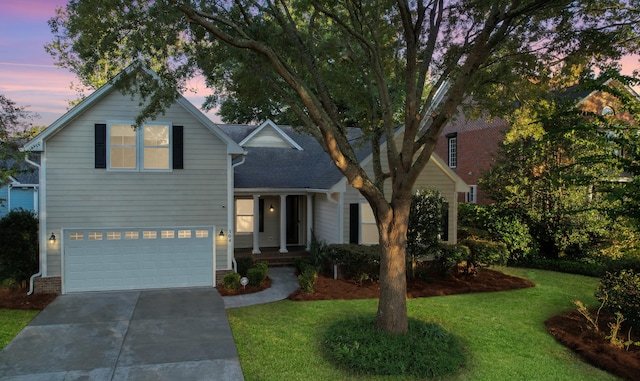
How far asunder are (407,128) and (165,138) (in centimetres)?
766

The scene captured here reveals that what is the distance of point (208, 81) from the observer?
31.0 feet

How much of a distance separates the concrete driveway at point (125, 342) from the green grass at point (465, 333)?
60 centimetres

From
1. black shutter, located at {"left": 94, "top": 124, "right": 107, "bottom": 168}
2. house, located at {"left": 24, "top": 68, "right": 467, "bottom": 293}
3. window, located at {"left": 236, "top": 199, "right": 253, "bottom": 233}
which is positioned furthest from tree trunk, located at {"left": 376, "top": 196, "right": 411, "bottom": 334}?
window, located at {"left": 236, "top": 199, "right": 253, "bottom": 233}

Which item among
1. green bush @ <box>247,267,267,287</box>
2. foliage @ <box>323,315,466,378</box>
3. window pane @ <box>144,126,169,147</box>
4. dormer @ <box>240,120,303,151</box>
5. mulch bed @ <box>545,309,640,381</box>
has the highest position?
dormer @ <box>240,120,303,151</box>

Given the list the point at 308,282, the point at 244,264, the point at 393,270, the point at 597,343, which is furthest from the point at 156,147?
the point at 597,343

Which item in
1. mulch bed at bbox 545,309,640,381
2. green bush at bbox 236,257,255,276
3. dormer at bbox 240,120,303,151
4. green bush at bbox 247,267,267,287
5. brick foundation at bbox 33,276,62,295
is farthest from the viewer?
dormer at bbox 240,120,303,151

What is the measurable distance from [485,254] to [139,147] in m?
11.2

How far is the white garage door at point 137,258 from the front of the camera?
40.1 feet

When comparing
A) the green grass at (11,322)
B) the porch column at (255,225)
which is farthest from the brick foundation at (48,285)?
the porch column at (255,225)

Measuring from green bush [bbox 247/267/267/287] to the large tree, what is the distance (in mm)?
5102

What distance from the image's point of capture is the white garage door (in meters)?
12.2

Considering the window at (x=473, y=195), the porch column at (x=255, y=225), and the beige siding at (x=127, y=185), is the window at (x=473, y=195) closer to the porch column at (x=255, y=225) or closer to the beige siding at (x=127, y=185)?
the porch column at (x=255, y=225)

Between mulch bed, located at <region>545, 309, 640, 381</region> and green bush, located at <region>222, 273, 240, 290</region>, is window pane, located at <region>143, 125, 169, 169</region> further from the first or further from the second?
mulch bed, located at <region>545, 309, 640, 381</region>

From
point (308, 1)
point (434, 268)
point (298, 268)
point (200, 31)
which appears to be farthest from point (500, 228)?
point (200, 31)
